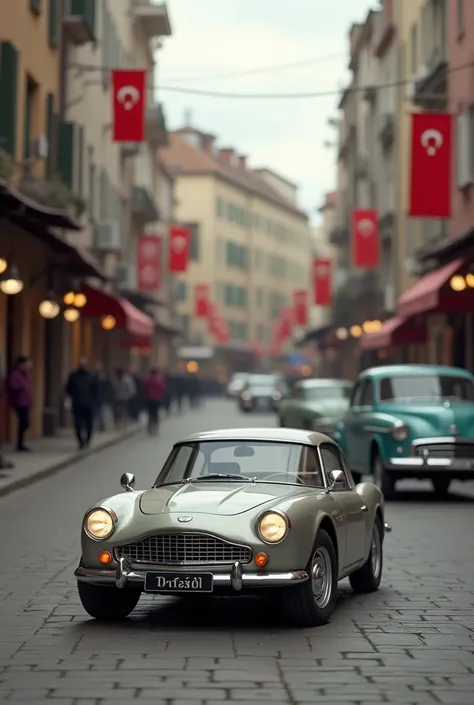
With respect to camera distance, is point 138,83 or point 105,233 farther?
point 105,233

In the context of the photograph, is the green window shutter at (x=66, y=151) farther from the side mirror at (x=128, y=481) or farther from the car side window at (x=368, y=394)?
the side mirror at (x=128, y=481)

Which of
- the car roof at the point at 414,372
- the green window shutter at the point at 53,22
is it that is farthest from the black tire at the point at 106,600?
the green window shutter at the point at 53,22

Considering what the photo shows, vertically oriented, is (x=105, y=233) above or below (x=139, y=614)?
above

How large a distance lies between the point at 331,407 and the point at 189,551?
2192 cm

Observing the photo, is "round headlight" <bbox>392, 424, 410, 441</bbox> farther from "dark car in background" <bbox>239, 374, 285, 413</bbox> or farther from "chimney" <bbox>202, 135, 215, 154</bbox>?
"chimney" <bbox>202, 135, 215, 154</bbox>

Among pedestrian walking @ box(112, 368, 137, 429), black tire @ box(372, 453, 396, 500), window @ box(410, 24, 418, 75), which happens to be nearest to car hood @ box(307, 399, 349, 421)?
black tire @ box(372, 453, 396, 500)

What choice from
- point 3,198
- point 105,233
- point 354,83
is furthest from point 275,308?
point 3,198

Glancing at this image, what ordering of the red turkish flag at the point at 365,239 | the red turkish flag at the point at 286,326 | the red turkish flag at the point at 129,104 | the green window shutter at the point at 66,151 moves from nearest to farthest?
the red turkish flag at the point at 129,104
the green window shutter at the point at 66,151
the red turkish flag at the point at 365,239
the red turkish flag at the point at 286,326

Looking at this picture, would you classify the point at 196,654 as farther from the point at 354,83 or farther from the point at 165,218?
the point at 165,218

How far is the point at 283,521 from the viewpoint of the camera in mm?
8992

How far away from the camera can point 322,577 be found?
9438 millimetres

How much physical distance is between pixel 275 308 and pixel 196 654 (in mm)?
127529

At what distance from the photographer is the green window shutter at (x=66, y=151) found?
116ft

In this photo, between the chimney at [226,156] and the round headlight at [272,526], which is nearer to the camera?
the round headlight at [272,526]
